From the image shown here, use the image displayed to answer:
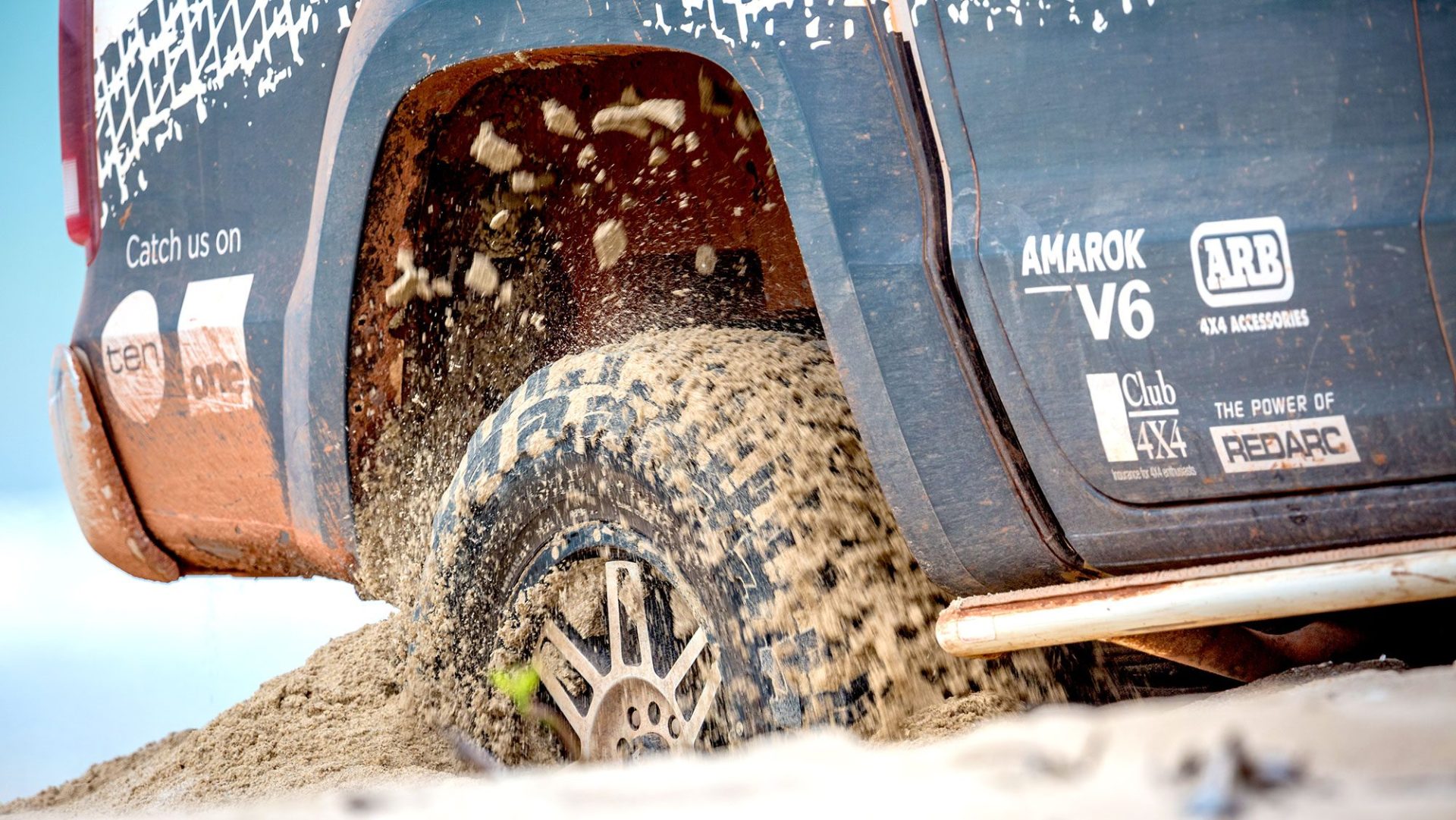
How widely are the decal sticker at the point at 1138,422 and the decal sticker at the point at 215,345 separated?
1668 mm

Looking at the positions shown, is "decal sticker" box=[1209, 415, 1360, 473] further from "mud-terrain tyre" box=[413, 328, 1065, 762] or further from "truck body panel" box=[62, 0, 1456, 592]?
"mud-terrain tyre" box=[413, 328, 1065, 762]

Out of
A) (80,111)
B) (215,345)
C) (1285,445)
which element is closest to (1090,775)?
(1285,445)

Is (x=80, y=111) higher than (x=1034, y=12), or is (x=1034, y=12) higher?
(x=80, y=111)

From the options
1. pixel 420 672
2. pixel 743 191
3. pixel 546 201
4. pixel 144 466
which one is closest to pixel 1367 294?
pixel 743 191

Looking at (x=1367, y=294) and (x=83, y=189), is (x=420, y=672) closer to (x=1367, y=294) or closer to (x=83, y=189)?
(x=83, y=189)

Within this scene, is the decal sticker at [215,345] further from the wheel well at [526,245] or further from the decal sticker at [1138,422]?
the decal sticker at [1138,422]

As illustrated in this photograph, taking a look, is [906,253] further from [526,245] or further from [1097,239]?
[526,245]

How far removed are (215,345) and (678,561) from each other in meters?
1.14

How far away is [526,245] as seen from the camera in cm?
255

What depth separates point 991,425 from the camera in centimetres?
174

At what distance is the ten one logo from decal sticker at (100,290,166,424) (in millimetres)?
2050

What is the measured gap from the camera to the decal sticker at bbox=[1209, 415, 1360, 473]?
1528 mm

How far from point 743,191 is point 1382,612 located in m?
1.31

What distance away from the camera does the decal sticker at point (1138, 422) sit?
5.30 ft
